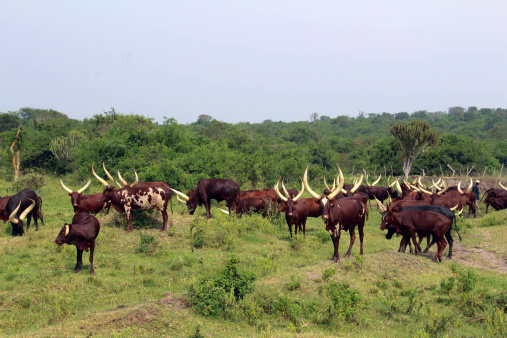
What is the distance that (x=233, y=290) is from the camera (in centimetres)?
788

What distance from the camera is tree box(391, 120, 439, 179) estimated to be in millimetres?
33594

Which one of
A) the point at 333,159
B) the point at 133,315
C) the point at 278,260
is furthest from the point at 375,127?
the point at 133,315

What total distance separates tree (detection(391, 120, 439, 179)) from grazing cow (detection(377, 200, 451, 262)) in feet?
74.3

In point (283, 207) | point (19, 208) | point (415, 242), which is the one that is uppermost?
point (283, 207)

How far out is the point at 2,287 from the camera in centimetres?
893

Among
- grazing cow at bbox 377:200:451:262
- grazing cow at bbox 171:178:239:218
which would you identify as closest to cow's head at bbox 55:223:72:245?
grazing cow at bbox 171:178:239:218

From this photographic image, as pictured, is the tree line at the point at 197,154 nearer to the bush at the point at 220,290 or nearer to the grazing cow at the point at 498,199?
the grazing cow at the point at 498,199

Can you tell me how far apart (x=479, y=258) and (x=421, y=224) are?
7.68 ft

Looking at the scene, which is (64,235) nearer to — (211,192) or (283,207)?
(283,207)

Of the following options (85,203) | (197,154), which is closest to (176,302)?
(85,203)

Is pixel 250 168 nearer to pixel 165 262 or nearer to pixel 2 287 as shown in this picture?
pixel 165 262

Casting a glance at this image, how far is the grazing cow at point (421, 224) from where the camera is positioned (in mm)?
11086

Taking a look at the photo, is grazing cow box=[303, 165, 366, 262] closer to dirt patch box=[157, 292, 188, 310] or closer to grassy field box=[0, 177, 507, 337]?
grassy field box=[0, 177, 507, 337]

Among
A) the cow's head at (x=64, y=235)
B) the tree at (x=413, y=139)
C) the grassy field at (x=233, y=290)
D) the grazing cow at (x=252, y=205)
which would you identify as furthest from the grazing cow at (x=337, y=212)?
the tree at (x=413, y=139)
